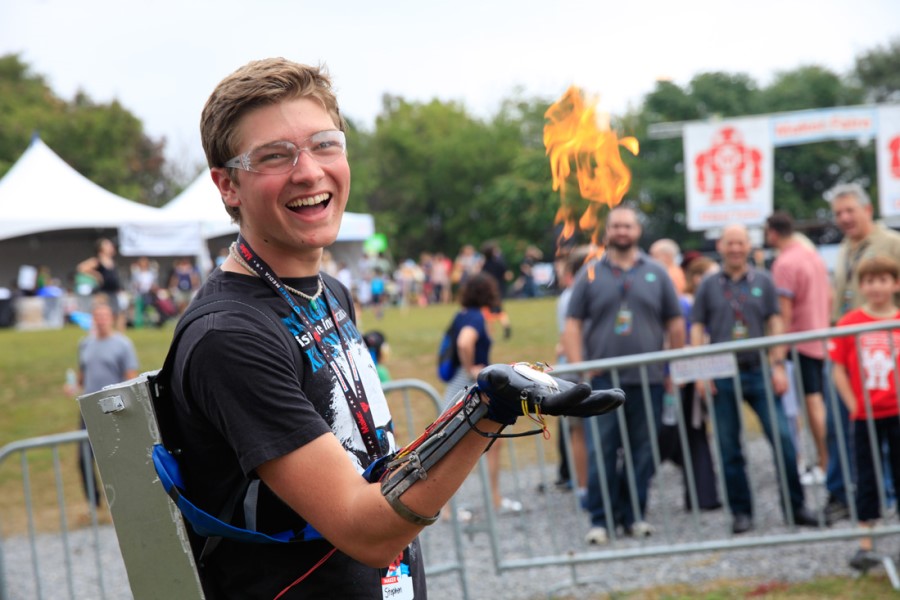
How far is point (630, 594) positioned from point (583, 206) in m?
3.44

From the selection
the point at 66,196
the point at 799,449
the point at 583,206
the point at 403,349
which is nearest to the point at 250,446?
the point at 583,206

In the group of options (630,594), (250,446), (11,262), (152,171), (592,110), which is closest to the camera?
(250,446)

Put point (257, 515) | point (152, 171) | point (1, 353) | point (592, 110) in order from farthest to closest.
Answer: point (152, 171) < point (1, 353) < point (592, 110) < point (257, 515)

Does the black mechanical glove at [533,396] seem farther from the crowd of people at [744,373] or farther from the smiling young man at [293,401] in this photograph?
the crowd of people at [744,373]

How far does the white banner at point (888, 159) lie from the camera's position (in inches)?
411

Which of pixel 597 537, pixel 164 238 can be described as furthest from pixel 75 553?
pixel 164 238

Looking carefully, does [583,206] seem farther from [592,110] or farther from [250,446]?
[250,446]

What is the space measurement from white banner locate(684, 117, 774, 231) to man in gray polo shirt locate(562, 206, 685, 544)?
4.22 meters

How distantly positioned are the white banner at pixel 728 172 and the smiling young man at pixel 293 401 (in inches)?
354

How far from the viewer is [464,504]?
321 inches

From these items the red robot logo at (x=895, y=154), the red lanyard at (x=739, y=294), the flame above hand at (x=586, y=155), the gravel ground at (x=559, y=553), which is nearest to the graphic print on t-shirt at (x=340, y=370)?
the flame above hand at (x=586, y=155)

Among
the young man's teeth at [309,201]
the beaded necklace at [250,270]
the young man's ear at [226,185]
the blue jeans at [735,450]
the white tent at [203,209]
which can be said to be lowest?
the blue jeans at [735,450]

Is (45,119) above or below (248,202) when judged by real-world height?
above

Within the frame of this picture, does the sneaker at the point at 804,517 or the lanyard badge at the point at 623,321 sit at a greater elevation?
the lanyard badge at the point at 623,321
